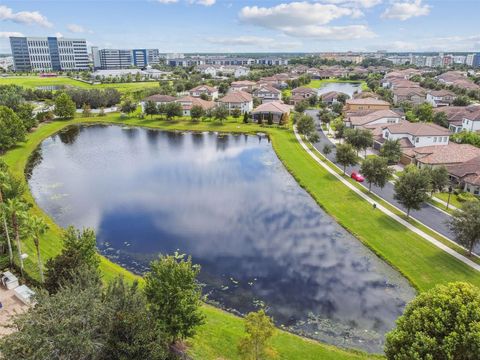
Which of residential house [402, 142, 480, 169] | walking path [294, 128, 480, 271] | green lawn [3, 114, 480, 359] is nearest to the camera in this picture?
green lawn [3, 114, 480, 359]

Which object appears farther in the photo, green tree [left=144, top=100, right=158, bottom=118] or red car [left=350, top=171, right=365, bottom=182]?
green tree [left=144, top=100, right=158, bottom=118]

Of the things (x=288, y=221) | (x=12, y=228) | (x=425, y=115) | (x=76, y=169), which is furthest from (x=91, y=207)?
(x=425, y=115)

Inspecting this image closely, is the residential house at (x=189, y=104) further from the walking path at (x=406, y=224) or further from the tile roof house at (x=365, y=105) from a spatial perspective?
the walking path at (x=406, y=224)

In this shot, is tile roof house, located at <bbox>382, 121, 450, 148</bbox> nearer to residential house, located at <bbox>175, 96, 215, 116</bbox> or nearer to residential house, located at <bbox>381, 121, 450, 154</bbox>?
residential house, located at <bbox>381, 121, 450, 154</bbox>

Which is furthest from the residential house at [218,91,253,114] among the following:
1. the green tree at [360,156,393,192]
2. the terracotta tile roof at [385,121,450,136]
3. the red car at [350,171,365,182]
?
the green tree at [360,156,393,192]

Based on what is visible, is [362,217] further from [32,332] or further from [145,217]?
[32,332]

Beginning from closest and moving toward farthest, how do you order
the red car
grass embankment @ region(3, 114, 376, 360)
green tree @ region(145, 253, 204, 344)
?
1. green tree @ region(145, 253, 204, 344)
2. grass embankment @ region(3, 114, 376, 360)
3. the red car
